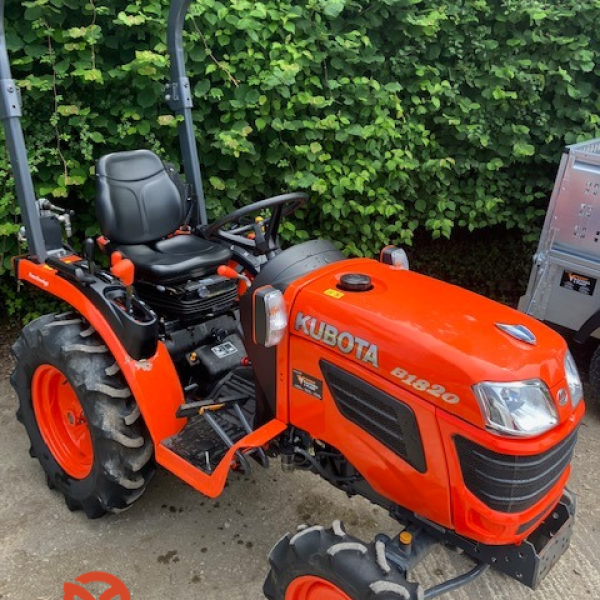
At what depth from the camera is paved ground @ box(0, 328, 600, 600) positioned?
2.44m

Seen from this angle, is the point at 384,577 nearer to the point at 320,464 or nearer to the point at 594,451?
the point at 320,464

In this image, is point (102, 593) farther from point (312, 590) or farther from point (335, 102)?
point (335, 102)

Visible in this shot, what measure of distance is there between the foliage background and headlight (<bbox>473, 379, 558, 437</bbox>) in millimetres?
2375

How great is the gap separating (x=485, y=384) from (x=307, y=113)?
272 cm

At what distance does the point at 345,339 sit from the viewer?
6.50 ft

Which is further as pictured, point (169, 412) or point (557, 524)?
point (169, 412)

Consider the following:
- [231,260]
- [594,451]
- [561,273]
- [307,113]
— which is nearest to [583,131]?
[561,273]

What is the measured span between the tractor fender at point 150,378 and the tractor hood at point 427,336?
673 mm

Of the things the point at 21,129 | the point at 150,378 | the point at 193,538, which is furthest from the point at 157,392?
the point at 21,129

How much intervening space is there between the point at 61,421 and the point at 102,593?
86 centimetres

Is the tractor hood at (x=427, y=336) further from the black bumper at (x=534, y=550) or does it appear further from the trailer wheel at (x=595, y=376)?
the trailer wheel at (x=595, y=376)

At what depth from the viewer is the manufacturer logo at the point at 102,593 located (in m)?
2.38

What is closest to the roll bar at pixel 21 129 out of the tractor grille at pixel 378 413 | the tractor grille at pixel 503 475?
the tractor grille at pixel 378 413

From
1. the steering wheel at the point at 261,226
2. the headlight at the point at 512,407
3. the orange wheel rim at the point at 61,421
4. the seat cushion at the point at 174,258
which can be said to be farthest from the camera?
the orange wheel rim at the point at 61,421
